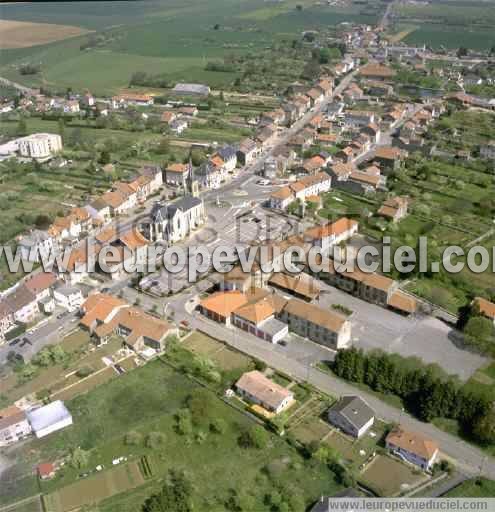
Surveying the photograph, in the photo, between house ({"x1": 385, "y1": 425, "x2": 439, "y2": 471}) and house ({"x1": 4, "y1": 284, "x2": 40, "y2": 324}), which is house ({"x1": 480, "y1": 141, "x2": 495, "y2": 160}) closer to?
house ({"x1": 385, "y1": 425, "x2": 439, "y2": 471})

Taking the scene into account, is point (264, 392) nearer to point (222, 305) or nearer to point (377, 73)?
point (222, 305)

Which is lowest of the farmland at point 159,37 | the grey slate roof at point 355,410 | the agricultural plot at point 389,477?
the agricultural plot at point 389,477

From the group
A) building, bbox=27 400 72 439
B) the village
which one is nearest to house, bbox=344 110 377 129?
the village

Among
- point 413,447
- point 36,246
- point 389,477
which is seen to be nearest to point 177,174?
point 36,246

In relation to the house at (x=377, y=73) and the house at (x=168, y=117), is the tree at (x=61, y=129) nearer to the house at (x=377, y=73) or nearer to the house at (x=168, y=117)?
the house at (x=168, y=117)

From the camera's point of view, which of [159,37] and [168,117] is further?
[159,37]

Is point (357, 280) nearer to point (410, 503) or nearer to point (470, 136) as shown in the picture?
point (410, 503)

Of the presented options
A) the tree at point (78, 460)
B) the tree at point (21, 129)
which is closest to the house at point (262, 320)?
the tree at point (78, 460)
